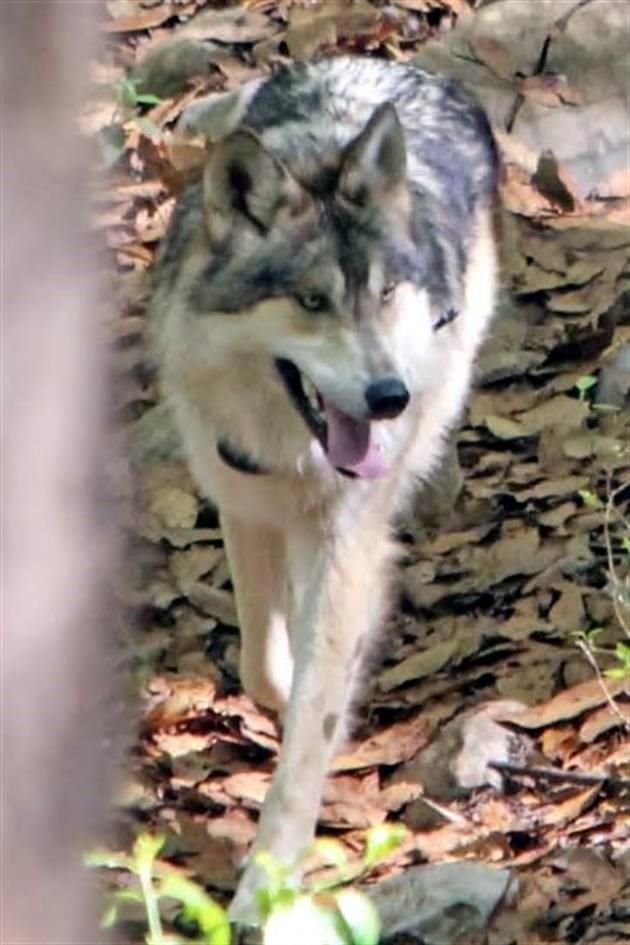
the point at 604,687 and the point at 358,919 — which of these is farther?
the point at 604,687

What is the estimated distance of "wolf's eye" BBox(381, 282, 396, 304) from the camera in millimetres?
6138

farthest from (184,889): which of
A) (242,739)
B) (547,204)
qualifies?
(547,204)

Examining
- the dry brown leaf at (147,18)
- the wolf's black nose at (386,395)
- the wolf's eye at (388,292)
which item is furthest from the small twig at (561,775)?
the dry brown leaf at (147,18)

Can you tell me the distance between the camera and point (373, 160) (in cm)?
623

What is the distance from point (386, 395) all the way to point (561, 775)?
123cm

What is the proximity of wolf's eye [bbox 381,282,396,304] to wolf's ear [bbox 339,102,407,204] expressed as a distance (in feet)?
0.78

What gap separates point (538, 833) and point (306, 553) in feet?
3.15

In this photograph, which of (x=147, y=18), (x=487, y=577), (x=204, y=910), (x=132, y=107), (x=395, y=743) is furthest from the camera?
(x=147, y=18)

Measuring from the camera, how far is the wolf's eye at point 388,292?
6.14 m

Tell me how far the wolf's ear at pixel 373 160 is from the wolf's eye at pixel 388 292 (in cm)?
24

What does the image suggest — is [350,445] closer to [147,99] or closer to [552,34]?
[552,34]

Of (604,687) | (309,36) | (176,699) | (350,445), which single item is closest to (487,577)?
(176,699)

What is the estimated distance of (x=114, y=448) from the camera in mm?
2195

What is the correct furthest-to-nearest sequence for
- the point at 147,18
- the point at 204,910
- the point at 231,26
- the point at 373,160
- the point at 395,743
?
the point at 147,18 → the point at 231,26 → the point at 395,743 → the point at 373,160 → the point at 204,910
